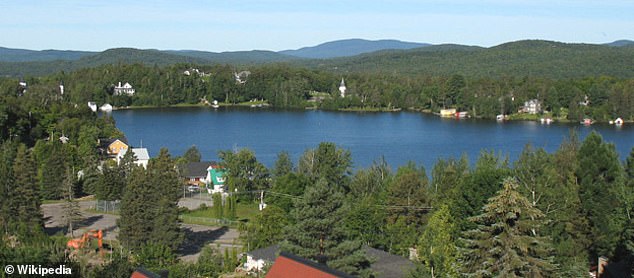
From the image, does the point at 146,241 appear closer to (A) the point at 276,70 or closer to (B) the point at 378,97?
(B) the point at 378,97

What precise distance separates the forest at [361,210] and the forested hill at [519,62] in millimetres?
46118

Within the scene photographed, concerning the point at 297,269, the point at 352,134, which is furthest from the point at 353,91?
the point at 297,269

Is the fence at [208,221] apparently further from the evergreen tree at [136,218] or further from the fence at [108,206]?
the evergreen tree at [136,218]

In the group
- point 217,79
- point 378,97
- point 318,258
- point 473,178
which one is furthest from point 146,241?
point 217,79

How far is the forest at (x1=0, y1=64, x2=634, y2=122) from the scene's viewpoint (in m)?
40.3

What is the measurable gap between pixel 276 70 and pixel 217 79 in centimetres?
487

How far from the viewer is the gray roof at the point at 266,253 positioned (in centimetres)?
922

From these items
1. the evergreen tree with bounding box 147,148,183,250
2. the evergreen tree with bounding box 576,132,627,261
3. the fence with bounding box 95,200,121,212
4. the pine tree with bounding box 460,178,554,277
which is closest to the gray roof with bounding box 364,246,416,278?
the pine tree with bounding box 460,178,554,277

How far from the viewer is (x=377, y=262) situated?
906 centimetres

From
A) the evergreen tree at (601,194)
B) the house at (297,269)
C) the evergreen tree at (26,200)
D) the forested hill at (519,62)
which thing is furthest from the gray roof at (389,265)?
the forested hill at (519,62)

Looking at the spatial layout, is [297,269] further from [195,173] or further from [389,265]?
[195,173]

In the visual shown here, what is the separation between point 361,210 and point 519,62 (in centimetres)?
6011

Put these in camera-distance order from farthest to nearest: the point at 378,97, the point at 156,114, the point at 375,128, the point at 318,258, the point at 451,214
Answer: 1. the point at 378,97
2. the point at 156,114
3. the point at 375,128
4. the point at 451,214
5. the point at 318,258

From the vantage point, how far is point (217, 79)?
51.2 m
